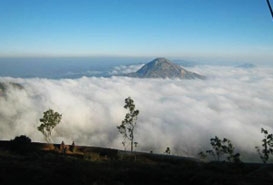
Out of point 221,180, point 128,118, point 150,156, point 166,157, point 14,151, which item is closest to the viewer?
point 221,180

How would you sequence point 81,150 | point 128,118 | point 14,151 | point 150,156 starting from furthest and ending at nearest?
point 128,118 → point 81,150 → point 150,156 → point 14,151

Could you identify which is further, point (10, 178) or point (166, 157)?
point (166, 157)

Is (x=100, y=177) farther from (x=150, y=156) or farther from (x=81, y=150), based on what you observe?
(x=81, y=150)

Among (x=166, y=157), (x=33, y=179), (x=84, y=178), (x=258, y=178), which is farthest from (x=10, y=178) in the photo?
(x=166, y=157)

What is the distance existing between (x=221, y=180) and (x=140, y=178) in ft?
21.8

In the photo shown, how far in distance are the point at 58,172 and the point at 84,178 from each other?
3801 mm

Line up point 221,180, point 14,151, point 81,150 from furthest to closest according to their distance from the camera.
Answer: point 81,150 → point 14,151 → point 221,180

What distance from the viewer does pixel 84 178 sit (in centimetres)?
2372

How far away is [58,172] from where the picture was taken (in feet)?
86.7

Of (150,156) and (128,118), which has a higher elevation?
(128,118)

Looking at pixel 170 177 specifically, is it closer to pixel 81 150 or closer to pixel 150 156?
pixel 150 156

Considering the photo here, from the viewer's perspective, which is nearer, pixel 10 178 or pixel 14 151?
pixel 10 178

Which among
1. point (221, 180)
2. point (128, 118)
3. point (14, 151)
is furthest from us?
point (128, 118)

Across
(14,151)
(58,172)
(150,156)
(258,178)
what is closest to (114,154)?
(150,156)
